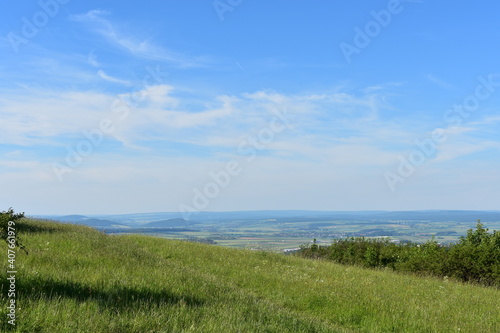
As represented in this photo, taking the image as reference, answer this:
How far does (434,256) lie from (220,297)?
16.0 metres

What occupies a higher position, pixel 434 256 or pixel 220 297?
Answer: pixel 220 297

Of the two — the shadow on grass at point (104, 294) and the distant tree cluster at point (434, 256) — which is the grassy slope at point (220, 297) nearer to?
the shadow on grass at point (104, 294)

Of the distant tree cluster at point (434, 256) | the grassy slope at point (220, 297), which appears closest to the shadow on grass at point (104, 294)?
the grassy slope at point (220, 297)

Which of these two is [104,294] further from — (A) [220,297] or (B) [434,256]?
(B) [434,256]

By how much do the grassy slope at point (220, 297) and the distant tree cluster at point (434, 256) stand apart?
7.99 ft

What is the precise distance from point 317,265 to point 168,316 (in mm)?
14880

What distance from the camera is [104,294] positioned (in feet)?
25.3

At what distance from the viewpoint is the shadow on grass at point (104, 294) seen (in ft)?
23.1

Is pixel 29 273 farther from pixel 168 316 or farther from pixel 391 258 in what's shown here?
pixel 391 258

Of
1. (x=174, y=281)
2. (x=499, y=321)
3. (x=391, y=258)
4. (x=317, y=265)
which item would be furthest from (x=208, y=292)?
(x=391, y=258)

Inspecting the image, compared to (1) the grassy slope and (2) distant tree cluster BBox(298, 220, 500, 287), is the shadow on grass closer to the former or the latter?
(1) the grassy slope

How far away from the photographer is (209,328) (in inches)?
253

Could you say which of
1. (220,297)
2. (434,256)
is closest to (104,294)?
(220,297)

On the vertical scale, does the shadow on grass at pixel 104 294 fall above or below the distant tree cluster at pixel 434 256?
above
